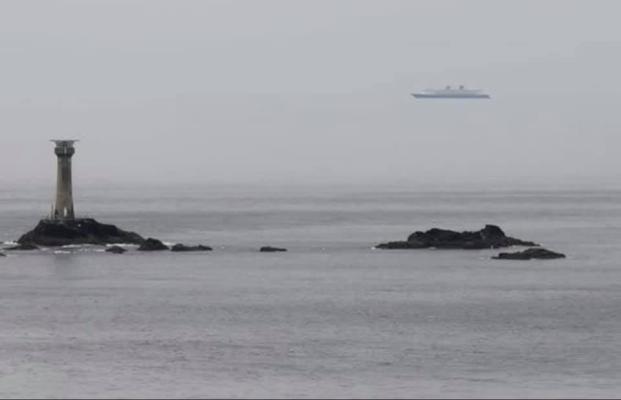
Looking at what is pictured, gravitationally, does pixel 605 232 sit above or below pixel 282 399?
above

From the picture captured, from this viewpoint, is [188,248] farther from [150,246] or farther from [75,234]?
[75,234]

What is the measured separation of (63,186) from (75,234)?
3.33 metres

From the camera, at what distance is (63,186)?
383ft

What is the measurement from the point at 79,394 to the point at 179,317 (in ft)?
77.3

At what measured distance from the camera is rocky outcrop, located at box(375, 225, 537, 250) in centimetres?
11925

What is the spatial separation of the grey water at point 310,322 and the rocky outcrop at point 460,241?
2.29 metres

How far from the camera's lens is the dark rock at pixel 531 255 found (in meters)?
111

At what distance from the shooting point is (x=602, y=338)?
68.3 metres

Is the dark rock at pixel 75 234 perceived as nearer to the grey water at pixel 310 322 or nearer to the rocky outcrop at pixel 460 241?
the grey water at pixel 310 322

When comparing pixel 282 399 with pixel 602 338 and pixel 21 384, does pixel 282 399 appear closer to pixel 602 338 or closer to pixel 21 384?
pixel 21 384

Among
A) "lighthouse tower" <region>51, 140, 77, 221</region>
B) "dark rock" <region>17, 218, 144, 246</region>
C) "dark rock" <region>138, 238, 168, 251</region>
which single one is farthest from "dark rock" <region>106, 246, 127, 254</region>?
"lighthouse tower" <region>51, 140, 77, 221</region>

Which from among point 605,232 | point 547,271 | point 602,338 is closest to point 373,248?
point 547,271

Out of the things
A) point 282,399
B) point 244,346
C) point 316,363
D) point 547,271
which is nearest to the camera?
point 282,399

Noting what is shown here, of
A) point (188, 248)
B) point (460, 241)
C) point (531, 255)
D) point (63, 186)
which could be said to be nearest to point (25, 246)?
point (63, 186)
